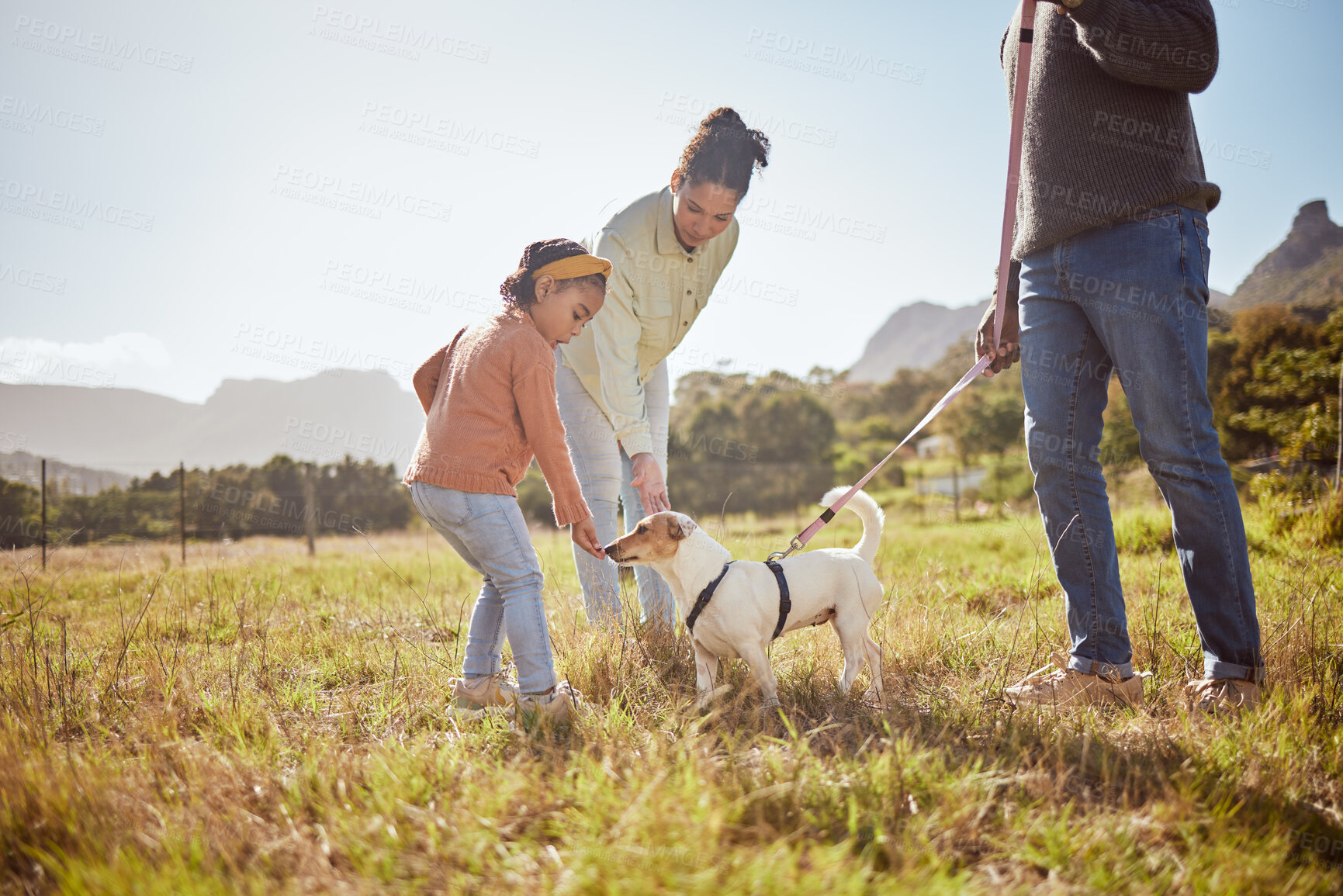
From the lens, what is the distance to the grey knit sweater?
204 centimetres

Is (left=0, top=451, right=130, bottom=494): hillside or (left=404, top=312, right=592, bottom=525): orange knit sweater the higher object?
(left=404, top=312, right=592, bottom=525): orange knit sweater

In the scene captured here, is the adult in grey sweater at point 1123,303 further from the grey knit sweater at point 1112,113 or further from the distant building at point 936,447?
the distant building at point 936,447

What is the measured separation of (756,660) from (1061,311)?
1.80m

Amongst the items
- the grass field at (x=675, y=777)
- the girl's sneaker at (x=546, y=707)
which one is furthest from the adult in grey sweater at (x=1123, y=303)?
the girl's sneaker at (x=546, y=707)

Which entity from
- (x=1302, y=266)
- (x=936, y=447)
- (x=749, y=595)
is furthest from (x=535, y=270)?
(x=1302, y=266)

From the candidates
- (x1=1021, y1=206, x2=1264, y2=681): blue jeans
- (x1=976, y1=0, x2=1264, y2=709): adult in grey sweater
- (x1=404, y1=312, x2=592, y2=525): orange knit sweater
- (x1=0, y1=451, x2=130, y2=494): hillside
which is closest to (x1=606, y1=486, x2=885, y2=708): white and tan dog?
(x1=404, y1=312, x2=592, y2=525): orange knit sweater

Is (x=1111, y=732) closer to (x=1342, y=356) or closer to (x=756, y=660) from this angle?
(x=756, y=660)

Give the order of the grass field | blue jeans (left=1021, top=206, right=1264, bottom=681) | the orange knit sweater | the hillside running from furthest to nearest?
the hillside → the orange knit sweater → blue jeans (left=1021, top=206, right=1264, bottom=681) → the grass field

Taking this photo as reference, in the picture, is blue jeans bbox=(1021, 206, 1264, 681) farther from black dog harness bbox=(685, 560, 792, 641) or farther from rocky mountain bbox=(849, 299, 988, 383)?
rocky mountain bbox=(849, 299, 988, 383)

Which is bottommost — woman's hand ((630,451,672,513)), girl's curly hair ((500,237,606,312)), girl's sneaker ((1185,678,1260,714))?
girl's sneaker ((1185,678,1260,714))

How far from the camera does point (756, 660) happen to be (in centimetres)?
263

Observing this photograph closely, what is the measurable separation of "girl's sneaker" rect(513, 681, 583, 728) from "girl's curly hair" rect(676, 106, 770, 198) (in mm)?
2402

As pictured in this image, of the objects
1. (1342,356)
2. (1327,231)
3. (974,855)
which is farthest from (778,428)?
(1327,231)

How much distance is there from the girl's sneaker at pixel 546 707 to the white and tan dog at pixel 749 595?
1.73 feet
